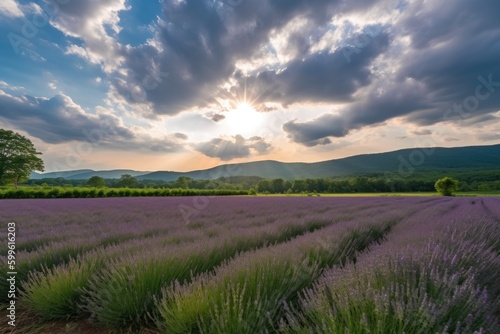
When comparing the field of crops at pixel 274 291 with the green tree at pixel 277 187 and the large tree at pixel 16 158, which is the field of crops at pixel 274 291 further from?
the green tree at pixel 277 187

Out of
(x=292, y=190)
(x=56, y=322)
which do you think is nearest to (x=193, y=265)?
(x=56, y=322)

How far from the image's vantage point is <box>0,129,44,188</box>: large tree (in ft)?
126

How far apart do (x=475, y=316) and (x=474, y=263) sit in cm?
131

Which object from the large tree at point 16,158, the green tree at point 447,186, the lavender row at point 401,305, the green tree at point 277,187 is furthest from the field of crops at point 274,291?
the green tree at point 277,187

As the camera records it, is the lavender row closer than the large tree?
Yes

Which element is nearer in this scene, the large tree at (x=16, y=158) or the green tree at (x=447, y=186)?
the large tree at (x=16, y=158)

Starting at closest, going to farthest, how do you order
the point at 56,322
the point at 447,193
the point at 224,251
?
the point at 56,322, the point at 224,251, the point at 447,193

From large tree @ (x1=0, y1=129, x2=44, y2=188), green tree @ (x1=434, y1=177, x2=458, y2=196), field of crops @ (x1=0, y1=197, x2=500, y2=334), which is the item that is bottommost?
green tree @ (x1=434, y1=177, x2=458, y2=196)

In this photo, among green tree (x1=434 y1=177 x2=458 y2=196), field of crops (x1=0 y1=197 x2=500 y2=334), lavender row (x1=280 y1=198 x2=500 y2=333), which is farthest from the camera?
green tree (x1=434 y1=177 x2=458 y2=196)

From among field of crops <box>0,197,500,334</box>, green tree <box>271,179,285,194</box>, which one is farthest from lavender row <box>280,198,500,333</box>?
green tree <box>271,179,285,194</box>

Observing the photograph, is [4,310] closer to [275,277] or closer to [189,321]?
[189,321]

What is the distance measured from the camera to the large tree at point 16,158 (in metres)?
38.4

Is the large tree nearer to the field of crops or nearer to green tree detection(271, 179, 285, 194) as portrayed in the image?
the field of crops

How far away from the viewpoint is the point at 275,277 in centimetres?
217
